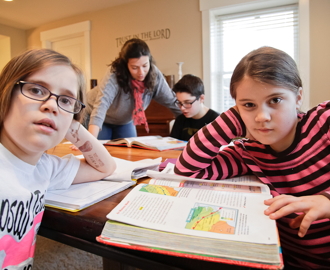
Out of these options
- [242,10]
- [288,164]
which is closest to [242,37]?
[242,10]

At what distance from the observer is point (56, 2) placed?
12.7 ft

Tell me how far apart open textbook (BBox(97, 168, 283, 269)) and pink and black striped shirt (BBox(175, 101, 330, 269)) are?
0.11m

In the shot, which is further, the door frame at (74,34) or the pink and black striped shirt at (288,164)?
the door frame at (74,34)

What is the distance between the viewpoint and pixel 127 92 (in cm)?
180

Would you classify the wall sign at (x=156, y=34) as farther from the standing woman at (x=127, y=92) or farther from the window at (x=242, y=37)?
the standing woman at (x=127, y=92)

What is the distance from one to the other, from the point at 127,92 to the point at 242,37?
7.16 ft

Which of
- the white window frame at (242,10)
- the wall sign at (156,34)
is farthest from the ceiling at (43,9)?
the white window frame at (242,10)

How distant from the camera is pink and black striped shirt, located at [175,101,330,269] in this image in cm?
63

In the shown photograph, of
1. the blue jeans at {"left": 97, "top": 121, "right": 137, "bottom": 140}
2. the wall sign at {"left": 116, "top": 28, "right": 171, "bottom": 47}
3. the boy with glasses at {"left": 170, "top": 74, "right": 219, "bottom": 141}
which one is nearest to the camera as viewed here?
the boy with glasses at {"left": 170, "top": 74, "right": 219, "bottom": 141}

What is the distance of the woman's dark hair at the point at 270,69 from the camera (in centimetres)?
64

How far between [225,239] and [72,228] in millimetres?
333

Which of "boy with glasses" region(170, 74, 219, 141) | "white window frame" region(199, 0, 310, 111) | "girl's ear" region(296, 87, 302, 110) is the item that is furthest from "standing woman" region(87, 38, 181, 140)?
"white window frame" region(199, 0, 310, 111)

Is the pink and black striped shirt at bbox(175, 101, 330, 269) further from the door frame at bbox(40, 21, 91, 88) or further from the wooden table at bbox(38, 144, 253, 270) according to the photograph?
the door frame at bbox(40, 21, 91, 88)

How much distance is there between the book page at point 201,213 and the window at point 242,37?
2.95 meters
